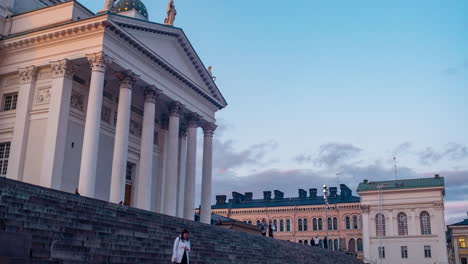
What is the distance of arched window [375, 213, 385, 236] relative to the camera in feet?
244

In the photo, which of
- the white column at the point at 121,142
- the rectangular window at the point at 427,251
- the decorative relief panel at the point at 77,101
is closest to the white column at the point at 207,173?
the white column at the point at 121,142

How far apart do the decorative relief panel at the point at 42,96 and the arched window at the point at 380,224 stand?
58.2 meters

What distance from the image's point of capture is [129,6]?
1528 inches

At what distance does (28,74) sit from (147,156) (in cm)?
829

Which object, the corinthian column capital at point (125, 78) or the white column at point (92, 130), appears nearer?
the white column at point (92, 130)

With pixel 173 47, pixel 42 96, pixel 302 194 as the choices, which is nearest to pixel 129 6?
pixel 173 47

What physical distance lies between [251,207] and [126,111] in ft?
199

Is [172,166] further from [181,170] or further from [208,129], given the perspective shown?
[208,129]

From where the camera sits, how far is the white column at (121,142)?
2745cm

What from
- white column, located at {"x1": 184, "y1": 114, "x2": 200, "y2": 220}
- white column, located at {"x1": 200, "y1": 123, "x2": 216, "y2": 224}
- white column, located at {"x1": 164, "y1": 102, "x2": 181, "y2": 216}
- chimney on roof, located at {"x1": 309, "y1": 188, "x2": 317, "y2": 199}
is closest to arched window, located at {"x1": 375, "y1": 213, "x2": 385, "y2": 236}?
chimney on roof, located at {"x1": 309, "y1": 188, "x2": 317, "y2": 199}

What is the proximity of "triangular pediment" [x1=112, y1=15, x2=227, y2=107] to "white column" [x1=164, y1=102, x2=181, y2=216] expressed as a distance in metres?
2.92

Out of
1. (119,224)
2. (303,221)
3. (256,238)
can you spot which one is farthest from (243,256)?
(303,221)

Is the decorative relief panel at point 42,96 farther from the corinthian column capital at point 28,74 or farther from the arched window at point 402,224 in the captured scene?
the arched window at point 402,224

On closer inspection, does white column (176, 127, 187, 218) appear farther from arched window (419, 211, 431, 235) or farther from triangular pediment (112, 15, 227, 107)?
arched window (419, 211, 431, 235)
